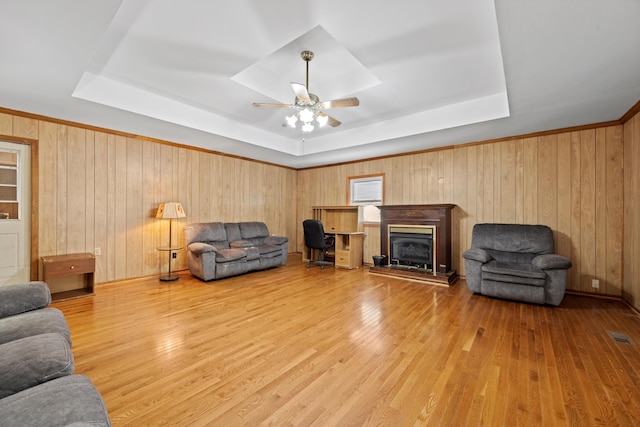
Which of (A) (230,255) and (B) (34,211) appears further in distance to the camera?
(A) (230,255)

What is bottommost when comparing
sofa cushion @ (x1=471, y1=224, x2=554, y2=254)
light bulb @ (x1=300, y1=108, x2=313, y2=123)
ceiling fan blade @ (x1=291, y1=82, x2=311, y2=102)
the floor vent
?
the floor vent

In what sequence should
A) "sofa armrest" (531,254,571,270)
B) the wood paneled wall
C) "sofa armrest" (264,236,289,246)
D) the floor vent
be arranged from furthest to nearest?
"sofa armrest" (264,236,289,246) < "sofa armrest" (531,254,571,270) < the wood paneled wall < the floor vent

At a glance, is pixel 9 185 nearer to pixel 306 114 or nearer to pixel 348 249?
pixel 306 114

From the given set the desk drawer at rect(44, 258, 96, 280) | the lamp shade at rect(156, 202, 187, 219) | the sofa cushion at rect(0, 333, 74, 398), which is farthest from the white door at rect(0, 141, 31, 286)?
the sofa cushion at rect(0, 333, 74, 398)

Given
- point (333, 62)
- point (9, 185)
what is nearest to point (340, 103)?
point (333, 62)

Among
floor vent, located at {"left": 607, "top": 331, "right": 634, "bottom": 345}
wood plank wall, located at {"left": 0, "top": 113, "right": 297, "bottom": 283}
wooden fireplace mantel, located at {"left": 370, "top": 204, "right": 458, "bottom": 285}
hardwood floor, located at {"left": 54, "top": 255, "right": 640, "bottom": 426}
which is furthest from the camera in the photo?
wooden fireplace mantel, located at {"left": 370, "top": 204, "right": 458, "bottom": 285}

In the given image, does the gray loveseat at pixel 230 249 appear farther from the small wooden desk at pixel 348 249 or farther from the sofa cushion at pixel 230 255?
the small wooden desk at pixel 348 249

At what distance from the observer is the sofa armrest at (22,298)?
1.78 metres

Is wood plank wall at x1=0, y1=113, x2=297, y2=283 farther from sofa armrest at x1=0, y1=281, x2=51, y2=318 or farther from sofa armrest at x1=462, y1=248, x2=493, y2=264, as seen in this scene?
sofa armrest at x1=462, y1=248, x2=493, y2=264

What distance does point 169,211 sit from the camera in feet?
15.5

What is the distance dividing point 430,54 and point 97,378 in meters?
4.14

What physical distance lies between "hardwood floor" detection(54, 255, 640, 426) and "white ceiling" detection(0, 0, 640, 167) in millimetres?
2601

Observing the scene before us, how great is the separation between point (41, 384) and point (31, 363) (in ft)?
0.40

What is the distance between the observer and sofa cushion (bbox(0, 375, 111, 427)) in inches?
34.4
